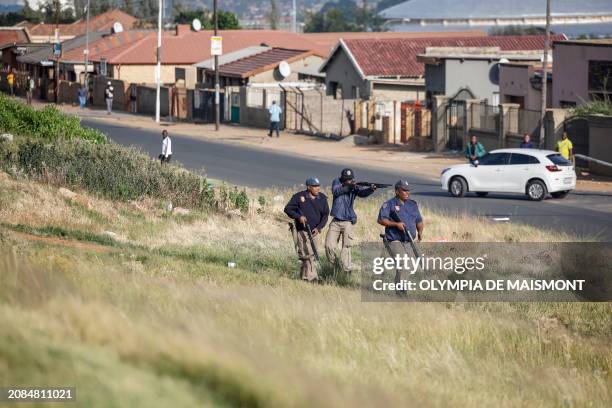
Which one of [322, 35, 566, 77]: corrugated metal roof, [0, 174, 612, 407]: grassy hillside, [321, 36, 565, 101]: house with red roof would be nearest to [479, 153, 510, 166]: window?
[0, 174, 612, 407]: grassy hillside

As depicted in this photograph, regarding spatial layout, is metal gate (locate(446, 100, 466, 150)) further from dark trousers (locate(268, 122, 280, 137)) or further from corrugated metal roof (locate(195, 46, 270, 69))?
corrugated metal roof (locate(195, 46, 270, 69))

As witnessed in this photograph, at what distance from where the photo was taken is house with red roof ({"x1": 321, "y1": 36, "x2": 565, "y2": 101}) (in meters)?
58.4

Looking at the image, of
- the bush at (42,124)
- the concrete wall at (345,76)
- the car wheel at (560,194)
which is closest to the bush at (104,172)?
the bush at (42,124)

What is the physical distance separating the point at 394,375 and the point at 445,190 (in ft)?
77.4

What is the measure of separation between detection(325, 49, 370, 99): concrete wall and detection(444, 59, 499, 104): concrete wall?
7836 mm

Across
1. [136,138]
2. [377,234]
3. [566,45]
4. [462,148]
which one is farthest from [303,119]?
[377,234]

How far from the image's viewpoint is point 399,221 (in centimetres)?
1525

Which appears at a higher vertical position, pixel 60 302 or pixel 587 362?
pixel 60 302

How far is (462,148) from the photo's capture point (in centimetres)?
4497

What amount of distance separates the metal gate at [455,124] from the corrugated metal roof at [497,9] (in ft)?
365

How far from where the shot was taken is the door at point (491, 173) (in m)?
31.9

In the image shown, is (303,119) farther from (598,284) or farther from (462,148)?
(598,284)

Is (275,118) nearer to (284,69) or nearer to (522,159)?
(284,69)

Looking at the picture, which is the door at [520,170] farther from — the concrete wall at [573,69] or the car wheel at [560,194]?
the concrete wall at [573,69]
